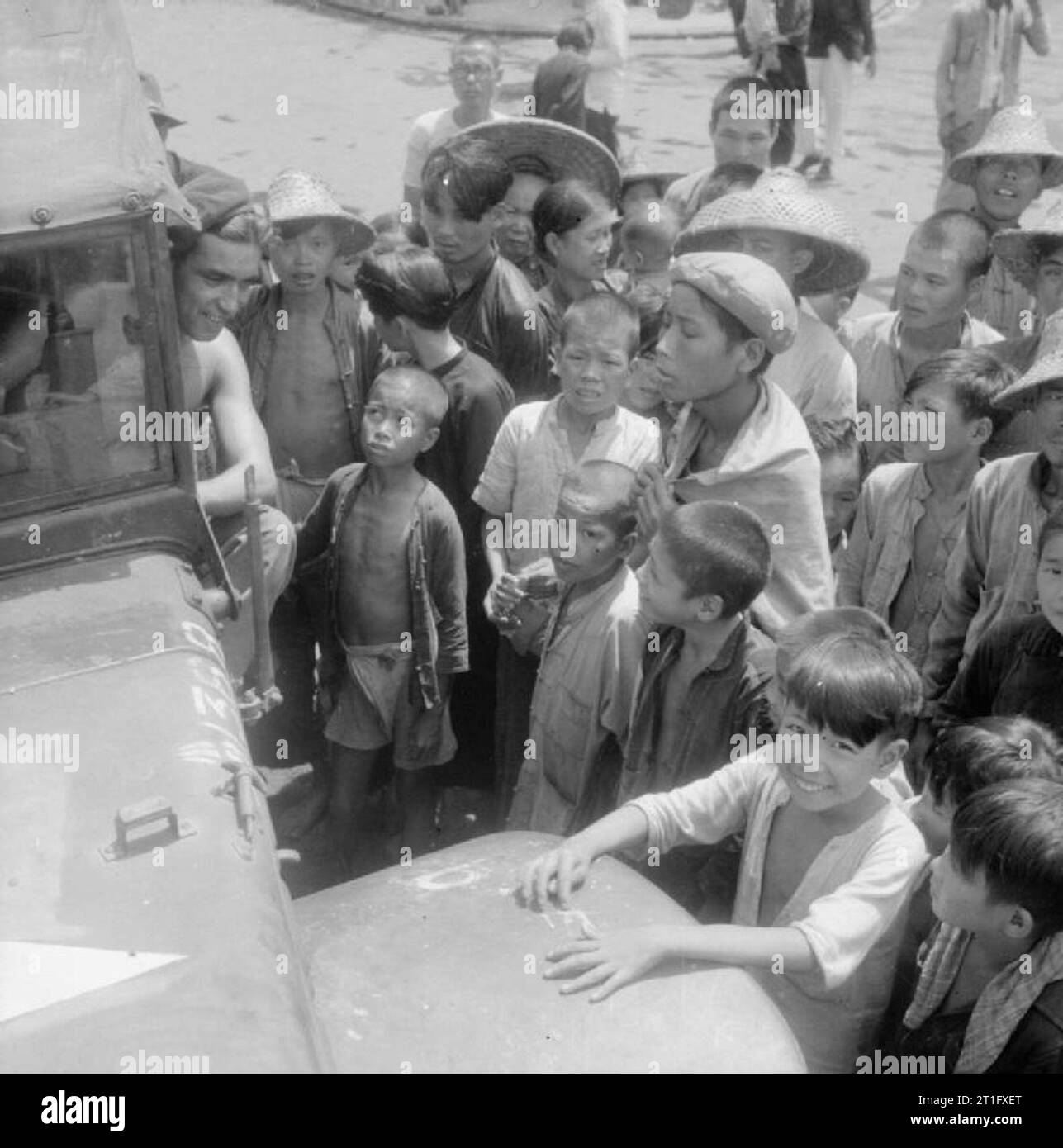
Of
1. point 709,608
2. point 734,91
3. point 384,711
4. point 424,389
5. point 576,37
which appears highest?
point 576,37

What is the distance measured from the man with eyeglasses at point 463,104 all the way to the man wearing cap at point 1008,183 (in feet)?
7.73

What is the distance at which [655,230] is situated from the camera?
5.48 meters

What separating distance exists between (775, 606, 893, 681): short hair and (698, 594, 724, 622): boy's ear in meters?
0.16

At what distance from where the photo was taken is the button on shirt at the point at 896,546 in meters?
3.86

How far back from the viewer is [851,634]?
2852mm

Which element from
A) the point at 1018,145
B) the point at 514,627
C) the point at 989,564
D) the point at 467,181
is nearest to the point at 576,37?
the point at 1018,145

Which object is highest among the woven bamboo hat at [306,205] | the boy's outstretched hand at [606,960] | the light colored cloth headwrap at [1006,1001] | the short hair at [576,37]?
the short hair at [576,37]

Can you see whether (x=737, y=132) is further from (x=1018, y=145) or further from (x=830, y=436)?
(x=830, y=436)

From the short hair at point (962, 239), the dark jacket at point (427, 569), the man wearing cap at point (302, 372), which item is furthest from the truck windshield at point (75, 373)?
the short hair at point (962, 239)

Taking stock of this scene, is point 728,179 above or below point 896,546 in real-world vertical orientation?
above

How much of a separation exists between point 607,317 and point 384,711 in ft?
4.17

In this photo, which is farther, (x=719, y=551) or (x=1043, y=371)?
(x=1043, y=371)

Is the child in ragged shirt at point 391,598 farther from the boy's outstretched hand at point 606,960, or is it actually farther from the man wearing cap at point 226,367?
the boy's outstretched hand at point 606,960

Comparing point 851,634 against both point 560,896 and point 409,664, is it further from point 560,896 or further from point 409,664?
point 409,664
